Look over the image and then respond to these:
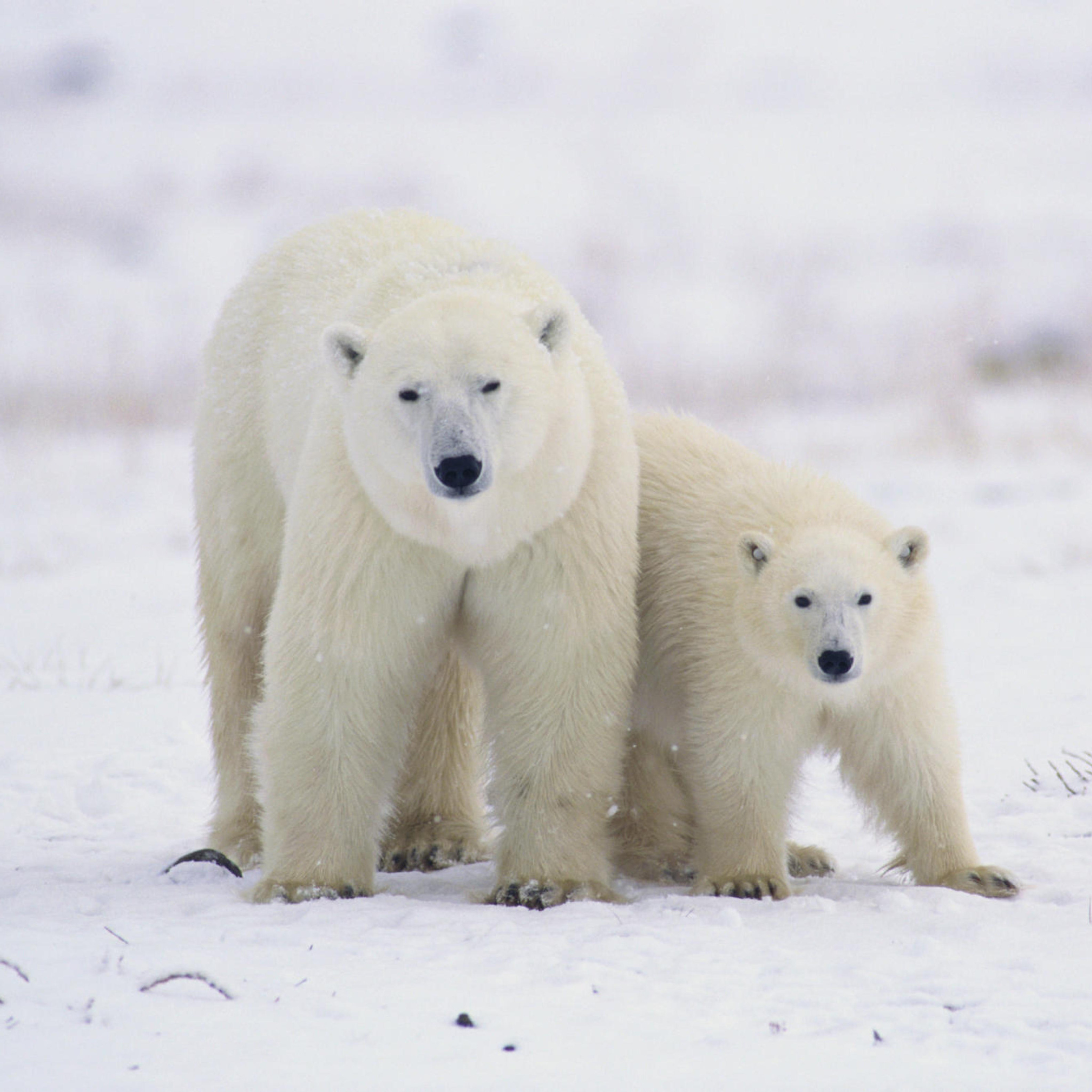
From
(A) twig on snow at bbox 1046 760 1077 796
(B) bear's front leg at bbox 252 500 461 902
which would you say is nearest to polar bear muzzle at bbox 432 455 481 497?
(B) bear's front leg at bbox 252 500 461 902

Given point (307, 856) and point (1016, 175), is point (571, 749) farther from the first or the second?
point (1016, 175)

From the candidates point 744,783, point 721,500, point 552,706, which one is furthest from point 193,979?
point 721,500

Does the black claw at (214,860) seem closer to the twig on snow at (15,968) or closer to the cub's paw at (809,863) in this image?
the twig on snow at (15,968)

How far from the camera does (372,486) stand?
3.91m

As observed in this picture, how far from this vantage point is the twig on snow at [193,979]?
114 inches

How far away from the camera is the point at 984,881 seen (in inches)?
163

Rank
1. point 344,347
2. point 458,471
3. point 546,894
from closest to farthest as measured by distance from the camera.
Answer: point 458,471 → point 344,347 → point 546,894

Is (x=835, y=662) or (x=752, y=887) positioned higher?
(x=835, y=662)

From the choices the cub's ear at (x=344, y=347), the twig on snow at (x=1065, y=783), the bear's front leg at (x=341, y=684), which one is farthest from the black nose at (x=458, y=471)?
the twig on snow at (x=1065, y=783)

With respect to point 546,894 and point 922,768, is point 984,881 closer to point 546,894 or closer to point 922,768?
point 922,768

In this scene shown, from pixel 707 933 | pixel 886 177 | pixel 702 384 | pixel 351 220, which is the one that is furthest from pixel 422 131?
pixel 707 933

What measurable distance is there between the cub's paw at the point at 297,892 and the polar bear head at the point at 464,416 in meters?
1.00

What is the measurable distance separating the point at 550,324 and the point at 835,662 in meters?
1.20

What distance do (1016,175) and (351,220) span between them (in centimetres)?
2154
